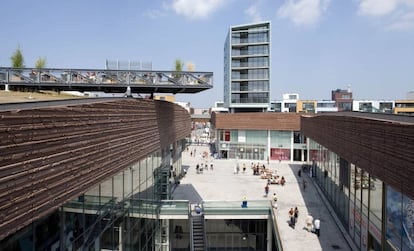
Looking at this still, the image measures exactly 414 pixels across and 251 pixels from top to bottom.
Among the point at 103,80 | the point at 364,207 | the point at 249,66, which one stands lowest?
the point at 364,207

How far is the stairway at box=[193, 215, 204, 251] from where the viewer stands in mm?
23188

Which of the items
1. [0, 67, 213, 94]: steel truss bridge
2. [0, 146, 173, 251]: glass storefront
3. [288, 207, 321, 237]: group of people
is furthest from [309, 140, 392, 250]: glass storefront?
[0, 146, 173, 251]: glass storefront

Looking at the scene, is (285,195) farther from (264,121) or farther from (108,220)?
(264,121)

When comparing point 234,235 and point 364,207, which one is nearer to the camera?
point 364,207

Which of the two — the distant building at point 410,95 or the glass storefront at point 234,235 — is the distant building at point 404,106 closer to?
the distant building at point 410,95

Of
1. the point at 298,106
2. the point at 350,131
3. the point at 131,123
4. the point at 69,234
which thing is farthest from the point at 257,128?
the point at 298,106

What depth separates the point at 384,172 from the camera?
1114cm

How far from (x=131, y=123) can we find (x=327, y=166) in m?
19.3

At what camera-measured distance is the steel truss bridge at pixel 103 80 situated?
46.4ft

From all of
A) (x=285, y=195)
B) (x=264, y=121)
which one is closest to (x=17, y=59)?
(x=285, y=195)

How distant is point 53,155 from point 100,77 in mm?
9235

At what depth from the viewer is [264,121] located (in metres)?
56.0

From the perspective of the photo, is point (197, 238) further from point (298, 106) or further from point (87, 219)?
point (298, 106)

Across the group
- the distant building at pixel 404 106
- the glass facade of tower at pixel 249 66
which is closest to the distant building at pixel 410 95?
the distant building at pixel 404 106
